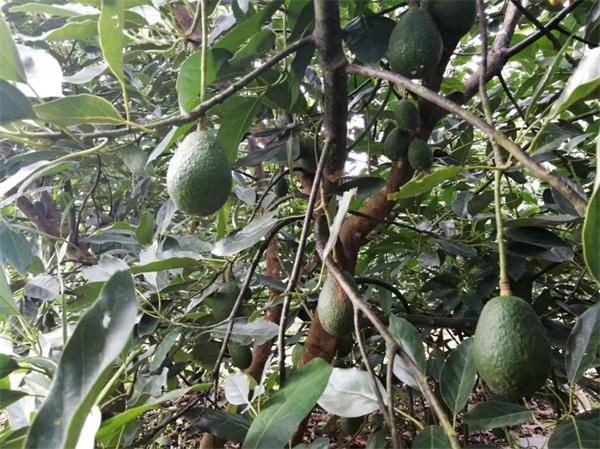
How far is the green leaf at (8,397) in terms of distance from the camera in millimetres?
469

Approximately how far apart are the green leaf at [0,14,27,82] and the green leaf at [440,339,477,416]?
0.53 meters

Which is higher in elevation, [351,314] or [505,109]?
[505,109]

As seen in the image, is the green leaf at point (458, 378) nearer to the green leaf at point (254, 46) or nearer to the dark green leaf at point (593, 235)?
the dark green leaf at point (593, 235)

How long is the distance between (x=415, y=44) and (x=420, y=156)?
0.27 metres

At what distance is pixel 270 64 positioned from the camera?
534mm

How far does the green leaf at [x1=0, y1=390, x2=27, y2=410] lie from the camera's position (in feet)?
1.54

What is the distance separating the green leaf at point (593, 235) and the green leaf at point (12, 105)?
45cm

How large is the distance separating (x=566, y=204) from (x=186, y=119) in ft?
1.82

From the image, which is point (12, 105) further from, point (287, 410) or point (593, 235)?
point (593, 235)

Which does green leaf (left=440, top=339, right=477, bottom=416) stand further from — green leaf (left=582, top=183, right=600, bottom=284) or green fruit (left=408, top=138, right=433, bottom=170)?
green fruit (left=408, top=138, right=433, bottom=170)

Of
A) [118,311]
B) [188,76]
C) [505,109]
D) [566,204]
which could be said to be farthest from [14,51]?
[505,109]

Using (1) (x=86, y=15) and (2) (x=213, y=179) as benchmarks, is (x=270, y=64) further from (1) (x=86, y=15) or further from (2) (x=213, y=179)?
(1) (x=86, y=15)

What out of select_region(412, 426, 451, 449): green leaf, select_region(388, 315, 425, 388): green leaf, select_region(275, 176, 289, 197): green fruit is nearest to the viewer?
select_region(412, 426, 451, 449): green leaf

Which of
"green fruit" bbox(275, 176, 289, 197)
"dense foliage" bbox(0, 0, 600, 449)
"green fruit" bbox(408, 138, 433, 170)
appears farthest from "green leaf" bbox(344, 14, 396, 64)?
"green fruit" bbox(275, 176, 289, 197)
